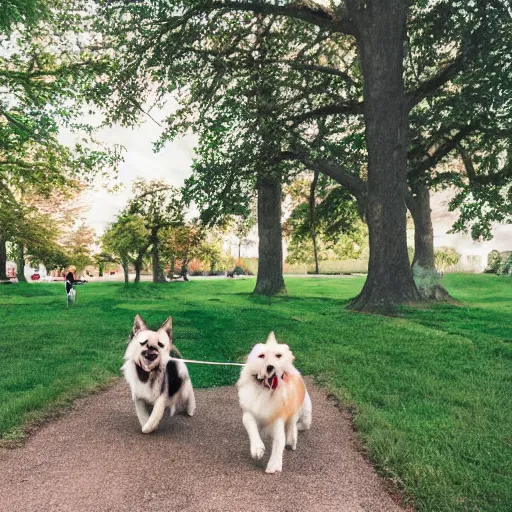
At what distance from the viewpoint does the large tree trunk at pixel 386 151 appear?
1695 cm

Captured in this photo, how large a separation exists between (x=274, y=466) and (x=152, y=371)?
163 centimetres

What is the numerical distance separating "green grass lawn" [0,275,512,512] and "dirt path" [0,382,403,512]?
0.43 m

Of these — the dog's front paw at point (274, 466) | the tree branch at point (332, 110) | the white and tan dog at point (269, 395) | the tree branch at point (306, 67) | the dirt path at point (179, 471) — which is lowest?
the dirt path at point (179, 471)

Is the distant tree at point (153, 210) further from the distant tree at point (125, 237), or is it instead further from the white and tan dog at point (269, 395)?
the white and tan dog at point (269, 395)

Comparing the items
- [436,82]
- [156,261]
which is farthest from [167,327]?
[156,261]

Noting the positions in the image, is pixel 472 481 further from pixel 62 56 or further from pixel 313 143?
pixel 62 56

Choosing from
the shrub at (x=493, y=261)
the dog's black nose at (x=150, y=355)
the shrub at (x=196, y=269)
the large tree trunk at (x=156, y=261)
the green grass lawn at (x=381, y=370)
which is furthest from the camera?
the shrub at (x=196, y=269)

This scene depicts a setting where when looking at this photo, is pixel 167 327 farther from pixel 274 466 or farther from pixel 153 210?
pixel 153 210

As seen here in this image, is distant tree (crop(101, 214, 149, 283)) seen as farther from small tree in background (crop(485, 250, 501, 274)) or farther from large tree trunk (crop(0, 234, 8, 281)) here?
small tree in background (crop(485, 250, 501, 274))

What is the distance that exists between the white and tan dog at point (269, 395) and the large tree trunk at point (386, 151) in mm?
12512

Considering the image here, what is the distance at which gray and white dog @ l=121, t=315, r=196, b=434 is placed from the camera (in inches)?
209

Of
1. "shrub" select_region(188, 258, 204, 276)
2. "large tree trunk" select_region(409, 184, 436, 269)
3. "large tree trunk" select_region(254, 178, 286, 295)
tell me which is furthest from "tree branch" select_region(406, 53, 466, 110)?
"shrub" select_region(188, 258, 204, 276)

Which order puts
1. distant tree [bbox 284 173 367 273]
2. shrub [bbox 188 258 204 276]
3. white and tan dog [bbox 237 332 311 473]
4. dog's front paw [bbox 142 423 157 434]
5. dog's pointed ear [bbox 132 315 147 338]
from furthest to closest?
shrub [bbox 188 258 204 276]
distant tree [bbox 284 173 367 273]
dog's front paw [bbox 142 423 157 434]
dog's pointed ear [bbox 132 315 147 338]
white and tan dog [bbox 237 332 311 473]

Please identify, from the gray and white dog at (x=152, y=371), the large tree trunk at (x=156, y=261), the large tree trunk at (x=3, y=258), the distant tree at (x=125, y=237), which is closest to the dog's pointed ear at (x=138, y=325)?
the gray and white dog at (x=152, y=371)
